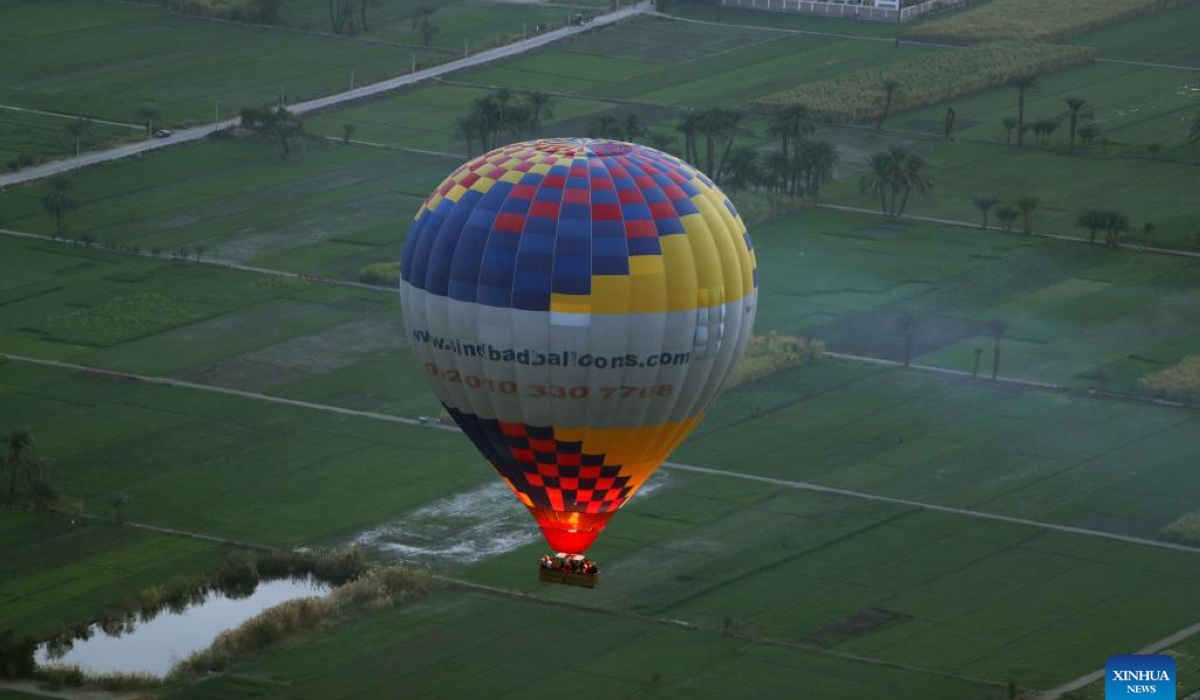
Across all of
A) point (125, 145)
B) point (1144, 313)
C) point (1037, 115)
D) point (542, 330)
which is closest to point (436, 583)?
point (542, 330)

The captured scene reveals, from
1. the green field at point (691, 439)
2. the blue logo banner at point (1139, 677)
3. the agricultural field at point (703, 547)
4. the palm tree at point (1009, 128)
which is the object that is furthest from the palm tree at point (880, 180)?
the blue logo banner at point (1139, 677)

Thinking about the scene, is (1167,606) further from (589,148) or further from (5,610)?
(5,610)

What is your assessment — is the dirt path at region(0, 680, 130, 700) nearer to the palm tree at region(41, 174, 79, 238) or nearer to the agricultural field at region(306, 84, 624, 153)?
the palm tree at region(41, 174, 79, 238)

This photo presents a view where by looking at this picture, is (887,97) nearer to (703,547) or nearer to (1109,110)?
(1109,110)

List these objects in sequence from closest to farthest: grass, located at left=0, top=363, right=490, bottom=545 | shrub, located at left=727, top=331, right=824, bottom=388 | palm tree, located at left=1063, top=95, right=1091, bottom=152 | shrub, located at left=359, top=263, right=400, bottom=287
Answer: grass, located at left=0, top=363, right=490, bottom=545 → shrub, located at left=727, top=331, right=824, bottom=388 → shrub, located at left=359, top=263, right=400, bottom=287 → palm tree, located at left=1063, top=95, right=1091, bottom=152

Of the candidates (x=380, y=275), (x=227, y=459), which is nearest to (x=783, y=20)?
(x=380, y=275)

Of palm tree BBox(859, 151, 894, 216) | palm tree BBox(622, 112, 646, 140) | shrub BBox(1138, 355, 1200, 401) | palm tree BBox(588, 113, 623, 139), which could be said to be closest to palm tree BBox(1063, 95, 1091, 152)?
palm tree BBox(859, 151, 894, 216)
